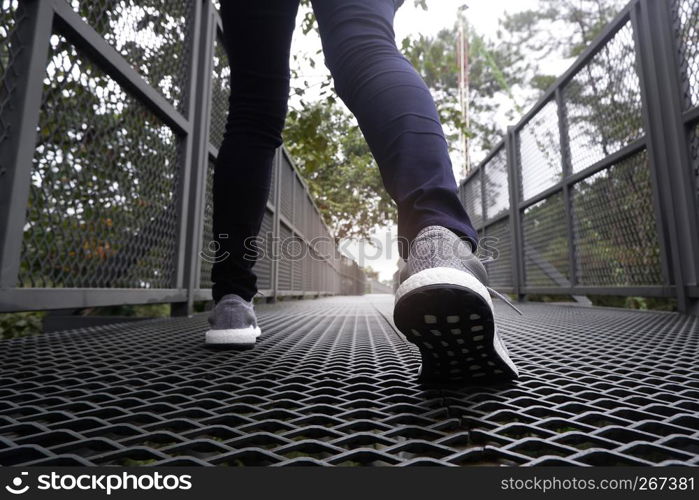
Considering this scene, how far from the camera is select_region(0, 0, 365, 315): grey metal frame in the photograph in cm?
124

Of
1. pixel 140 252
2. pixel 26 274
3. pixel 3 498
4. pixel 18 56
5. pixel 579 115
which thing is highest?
pixel 579 115

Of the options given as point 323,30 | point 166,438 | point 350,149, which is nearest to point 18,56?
point 323,30

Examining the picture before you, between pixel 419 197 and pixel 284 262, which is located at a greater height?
pixel 284 262

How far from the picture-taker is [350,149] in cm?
1138

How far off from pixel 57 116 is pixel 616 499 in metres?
1.78

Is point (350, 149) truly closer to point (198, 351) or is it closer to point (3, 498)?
point (198, 351)

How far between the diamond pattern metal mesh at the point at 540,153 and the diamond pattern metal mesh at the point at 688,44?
1410 millimetres

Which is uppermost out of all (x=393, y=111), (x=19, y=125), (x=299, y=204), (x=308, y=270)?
(x=299, y=204)

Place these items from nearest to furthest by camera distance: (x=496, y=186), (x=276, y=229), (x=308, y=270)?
(x=276, y=229) → (x=496, y=186) → (x=308, y=270)

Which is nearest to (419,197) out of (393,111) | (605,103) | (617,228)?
(393,111)

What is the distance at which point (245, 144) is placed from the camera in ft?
4.34

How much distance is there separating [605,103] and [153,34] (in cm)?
298
